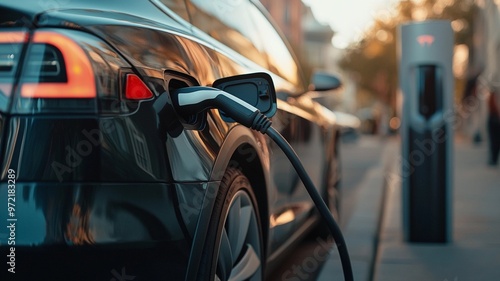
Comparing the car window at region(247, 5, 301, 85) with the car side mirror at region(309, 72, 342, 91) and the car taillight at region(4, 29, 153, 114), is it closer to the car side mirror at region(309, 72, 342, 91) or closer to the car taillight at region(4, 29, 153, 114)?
the car side mirror at region(309, 72, 342, 91)

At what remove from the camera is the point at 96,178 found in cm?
233

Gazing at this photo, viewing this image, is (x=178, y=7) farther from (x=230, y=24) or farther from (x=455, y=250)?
(x=455, y=250)

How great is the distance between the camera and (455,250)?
219 inches

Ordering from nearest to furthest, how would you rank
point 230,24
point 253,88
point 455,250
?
point 253,88 < point 230,24 < point 455,250

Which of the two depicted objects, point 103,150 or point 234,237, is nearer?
point 103,150

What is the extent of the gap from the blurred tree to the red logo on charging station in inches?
1129

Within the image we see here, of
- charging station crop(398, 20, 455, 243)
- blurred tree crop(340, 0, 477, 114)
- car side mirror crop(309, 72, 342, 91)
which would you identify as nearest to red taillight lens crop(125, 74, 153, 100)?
car side mirror crop(309, 72, 342, 91)

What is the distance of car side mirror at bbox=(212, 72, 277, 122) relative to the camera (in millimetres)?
2973

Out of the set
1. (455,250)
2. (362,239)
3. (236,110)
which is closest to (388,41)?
(362,239)

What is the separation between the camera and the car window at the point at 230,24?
3.38m

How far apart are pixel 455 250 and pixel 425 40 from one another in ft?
4.86

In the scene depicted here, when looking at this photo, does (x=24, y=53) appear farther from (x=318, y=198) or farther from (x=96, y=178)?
(x=318, y=198)

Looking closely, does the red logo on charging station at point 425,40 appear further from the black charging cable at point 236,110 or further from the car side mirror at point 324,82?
the black charging cable at point 236,110

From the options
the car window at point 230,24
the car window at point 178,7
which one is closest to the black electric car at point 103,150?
the car window at point 178,7
